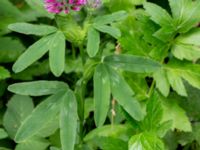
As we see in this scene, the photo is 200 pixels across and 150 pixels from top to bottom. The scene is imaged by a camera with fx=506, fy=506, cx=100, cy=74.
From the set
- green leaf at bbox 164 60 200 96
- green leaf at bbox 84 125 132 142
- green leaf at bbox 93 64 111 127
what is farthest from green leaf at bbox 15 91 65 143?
green leaf at bbox 164 60 200 96

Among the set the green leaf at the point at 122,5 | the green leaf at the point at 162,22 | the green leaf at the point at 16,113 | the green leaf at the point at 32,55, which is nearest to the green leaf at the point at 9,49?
the green leaf at the point at 16,113

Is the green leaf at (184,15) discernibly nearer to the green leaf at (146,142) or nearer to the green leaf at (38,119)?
the green leaf at (146,142)

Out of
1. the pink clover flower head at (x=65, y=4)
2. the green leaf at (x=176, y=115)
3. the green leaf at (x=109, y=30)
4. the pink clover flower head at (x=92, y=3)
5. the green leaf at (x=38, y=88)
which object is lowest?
the green leaf at (x=176, y=115)

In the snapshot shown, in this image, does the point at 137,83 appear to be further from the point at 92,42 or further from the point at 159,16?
the point at 92,42

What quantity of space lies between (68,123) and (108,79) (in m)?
0.16

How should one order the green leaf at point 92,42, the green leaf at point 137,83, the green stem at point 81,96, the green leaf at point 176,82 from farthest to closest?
the green leaf at point 137,83
the green leaf at point 176,82
the green stem at point 81,96
the green leaf at point 92,42

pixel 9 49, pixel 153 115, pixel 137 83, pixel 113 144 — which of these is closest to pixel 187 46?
pixel 137 83

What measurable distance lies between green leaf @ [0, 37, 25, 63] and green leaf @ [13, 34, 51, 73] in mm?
803

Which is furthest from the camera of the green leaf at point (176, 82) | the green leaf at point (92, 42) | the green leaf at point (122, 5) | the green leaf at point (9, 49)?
the green leaf at point (9, 49)

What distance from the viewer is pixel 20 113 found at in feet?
6.14

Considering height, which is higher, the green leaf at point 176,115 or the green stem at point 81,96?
the green stem at point 81,96

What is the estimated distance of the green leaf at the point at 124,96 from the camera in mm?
1312

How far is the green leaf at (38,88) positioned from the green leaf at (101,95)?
0.34ft

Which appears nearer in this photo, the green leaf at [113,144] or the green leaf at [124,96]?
the green leaf at [124,96]
